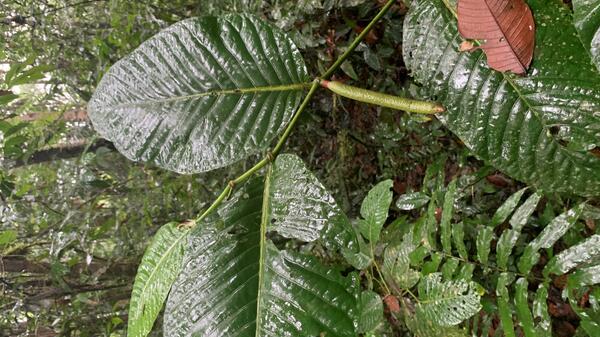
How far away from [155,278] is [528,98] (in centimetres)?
69

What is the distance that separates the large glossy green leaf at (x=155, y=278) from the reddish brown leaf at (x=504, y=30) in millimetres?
606

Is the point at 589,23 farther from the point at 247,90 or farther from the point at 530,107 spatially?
the point at 247,90

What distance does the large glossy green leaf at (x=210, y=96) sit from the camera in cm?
87

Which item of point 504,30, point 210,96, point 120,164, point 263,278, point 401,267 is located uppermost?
point 120,164

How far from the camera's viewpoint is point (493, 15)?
646 millimetres

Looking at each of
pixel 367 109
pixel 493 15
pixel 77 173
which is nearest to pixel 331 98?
pixel 367 109

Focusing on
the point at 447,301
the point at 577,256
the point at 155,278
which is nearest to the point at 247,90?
the point at 155,278

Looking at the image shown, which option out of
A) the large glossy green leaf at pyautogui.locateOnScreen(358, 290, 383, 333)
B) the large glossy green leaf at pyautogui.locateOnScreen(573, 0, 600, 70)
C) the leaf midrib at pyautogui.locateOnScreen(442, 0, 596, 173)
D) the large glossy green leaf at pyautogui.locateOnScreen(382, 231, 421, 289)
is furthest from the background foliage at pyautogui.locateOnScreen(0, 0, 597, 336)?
the large glossy green leaf at pyautogui.locateOnScreen(573, 0, 600, 70)

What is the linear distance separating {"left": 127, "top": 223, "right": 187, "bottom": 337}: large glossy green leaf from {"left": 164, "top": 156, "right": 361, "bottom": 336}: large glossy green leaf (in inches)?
2.2

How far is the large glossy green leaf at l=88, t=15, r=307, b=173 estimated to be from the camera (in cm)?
87

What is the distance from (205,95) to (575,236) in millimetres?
800

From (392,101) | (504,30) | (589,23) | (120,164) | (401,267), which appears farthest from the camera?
(120,164)

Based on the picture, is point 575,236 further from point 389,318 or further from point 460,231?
point 389,318

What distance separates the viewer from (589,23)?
1.68ft
